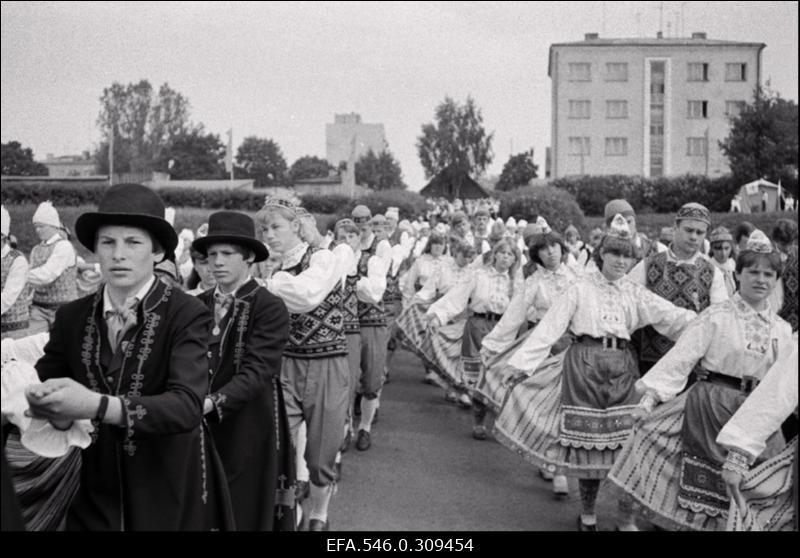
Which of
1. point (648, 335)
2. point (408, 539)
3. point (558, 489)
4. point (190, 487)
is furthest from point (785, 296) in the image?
point (190, 487)

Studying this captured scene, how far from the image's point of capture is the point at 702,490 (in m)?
4.39

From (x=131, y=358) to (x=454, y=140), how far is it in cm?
5020

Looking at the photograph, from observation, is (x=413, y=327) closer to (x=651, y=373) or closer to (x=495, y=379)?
(x=495, y=379)

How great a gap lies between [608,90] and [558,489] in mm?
47676

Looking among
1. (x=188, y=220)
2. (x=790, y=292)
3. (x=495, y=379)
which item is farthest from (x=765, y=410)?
(x=188, y=220)

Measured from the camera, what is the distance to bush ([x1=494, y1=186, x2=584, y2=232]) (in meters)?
22.4

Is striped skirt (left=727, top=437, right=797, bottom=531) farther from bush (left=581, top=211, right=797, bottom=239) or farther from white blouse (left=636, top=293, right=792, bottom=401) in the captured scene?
bush (left=581, top=211, right=797, bottom=239)

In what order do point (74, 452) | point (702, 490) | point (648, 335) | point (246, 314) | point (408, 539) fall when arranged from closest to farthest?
1. point (74, 452)
2. point (408, 539)
3. point (246, 314)
4. point (702, 490)
5. point (648, 335)

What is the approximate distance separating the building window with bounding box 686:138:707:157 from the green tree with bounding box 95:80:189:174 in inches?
1212

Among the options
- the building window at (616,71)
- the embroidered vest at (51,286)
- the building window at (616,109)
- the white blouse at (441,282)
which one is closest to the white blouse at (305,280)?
the white blouse at (441,282)

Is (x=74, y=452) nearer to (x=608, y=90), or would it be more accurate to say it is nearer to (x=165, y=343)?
(x=165, y=343)

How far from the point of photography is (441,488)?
6312mm

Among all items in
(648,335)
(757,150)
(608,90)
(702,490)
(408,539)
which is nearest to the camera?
(408,539)

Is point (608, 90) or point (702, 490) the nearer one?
point (702, 490)
